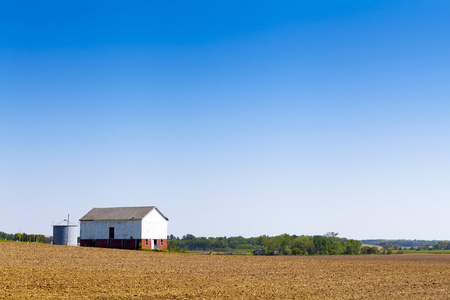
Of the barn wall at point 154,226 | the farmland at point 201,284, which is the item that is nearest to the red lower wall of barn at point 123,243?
the barn wall at point 154,226

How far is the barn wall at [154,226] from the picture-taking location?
76.5 meters

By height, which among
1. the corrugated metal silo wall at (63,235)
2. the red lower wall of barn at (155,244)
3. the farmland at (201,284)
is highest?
the corrugated metal silo wall at (63,235)

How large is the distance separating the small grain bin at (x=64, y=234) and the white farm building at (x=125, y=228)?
9.66 meters

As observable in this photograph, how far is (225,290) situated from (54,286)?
950 centimetres

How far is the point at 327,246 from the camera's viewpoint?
17425cm

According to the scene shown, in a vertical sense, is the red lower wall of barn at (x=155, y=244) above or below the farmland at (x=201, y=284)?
above

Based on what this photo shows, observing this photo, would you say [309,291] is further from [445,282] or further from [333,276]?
[445,282]

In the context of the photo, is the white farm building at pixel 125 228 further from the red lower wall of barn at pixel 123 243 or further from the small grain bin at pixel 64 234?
the small grain bin at pixel 64 234

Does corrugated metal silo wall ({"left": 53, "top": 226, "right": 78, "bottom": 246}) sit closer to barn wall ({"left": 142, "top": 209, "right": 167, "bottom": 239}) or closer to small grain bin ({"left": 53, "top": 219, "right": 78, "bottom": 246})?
small grain bin ({"left": 53, "top": 219, "right": 78, "bottom": 246})

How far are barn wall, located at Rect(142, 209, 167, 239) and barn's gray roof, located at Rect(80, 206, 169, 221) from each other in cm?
97

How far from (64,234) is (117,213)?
15.7 meters

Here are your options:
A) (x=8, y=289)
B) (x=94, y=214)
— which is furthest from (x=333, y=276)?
(x=94, y=214)

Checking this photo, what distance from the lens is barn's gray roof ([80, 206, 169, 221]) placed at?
254ft

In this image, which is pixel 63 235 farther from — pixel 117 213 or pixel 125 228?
pixel 125 228
